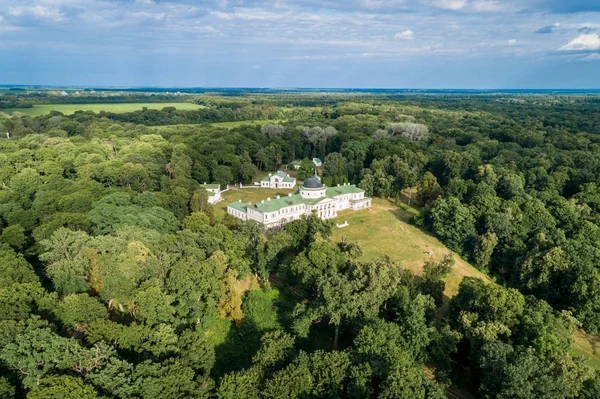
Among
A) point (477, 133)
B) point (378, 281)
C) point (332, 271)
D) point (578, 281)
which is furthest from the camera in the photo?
point (477, 133)

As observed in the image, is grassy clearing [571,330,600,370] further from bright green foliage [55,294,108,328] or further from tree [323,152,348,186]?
tree [323,152,348,186]

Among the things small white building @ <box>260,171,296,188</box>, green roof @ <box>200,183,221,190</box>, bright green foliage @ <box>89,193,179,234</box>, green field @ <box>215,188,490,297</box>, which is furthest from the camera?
small white building @ <box>260,171,296,188</box>

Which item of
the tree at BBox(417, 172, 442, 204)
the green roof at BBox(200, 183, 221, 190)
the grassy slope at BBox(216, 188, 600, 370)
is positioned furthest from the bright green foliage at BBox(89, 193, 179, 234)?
the tree at BBox(417, 172, 442, 204)

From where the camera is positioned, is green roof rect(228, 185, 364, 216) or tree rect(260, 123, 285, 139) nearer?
green roof rect(228, 185, 364, 216)

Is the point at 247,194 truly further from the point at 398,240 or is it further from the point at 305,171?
the point at 398,240

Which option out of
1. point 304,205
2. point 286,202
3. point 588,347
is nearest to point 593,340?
point 588,347

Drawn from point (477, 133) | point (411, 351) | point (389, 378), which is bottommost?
point (411, 351)

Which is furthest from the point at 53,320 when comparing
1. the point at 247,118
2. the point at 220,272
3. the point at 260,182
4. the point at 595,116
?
the point at 595,116

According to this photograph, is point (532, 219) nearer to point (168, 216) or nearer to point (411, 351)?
point (411, 351)
